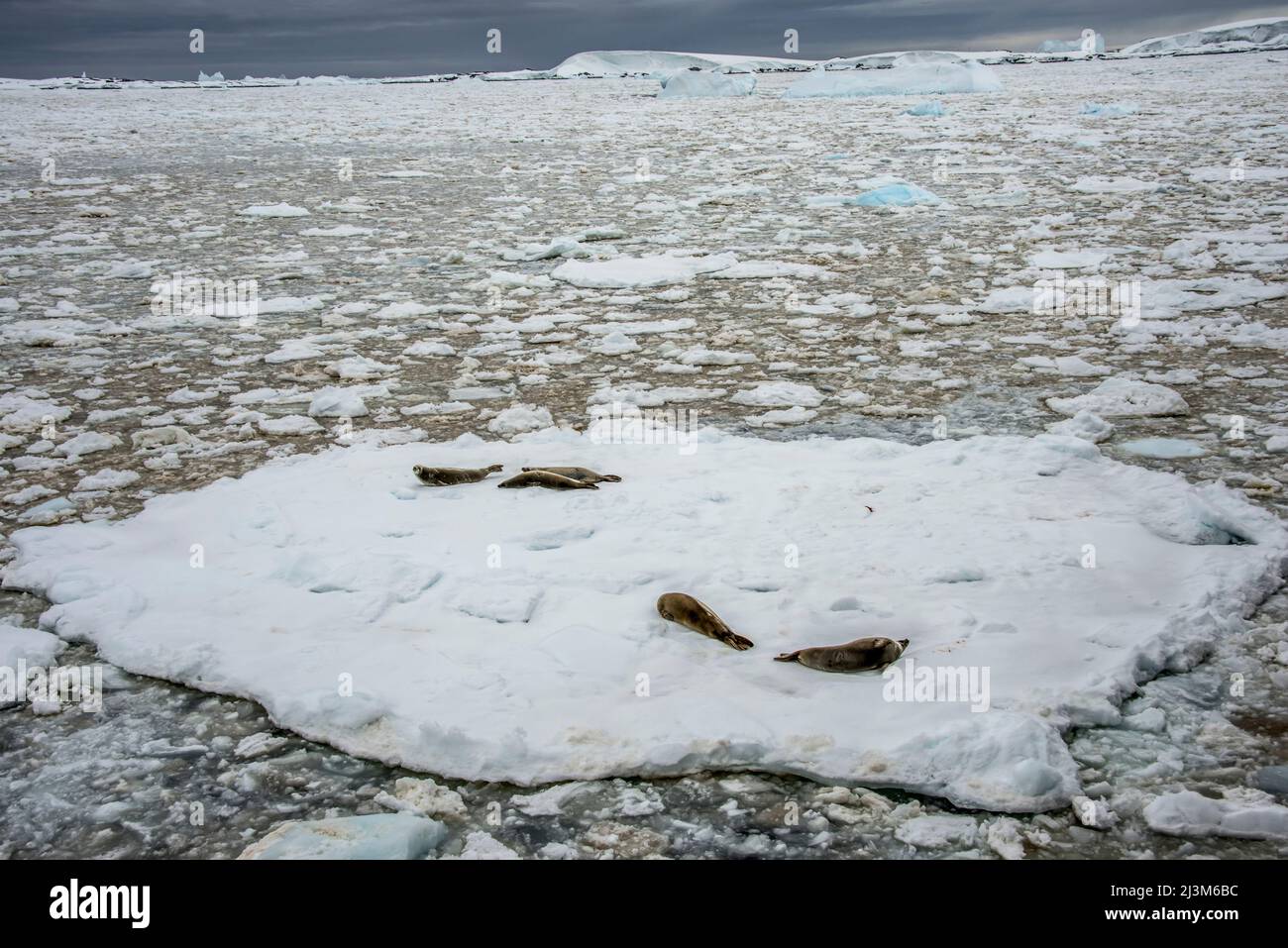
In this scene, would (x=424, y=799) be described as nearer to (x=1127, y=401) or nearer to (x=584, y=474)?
(x=584, y=474)

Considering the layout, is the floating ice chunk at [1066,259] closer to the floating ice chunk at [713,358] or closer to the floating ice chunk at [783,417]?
the floating ice chunk at [713,358]

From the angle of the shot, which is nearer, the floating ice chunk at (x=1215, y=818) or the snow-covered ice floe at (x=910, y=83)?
the floating ice chunk at (x=1215, y=818)

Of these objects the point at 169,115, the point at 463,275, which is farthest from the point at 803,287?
the point at 169,115

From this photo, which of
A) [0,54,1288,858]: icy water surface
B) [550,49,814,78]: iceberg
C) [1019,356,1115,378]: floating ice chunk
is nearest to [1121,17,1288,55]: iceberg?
[550,49,814,78]: iceberg

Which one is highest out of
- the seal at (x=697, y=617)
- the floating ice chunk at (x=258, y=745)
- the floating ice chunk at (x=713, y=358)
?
the floating ice chunk at (x=713, y=358)

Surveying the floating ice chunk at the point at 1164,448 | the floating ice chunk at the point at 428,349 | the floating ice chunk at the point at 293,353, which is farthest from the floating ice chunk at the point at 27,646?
the floating ice chunk at the point at 1164,448
